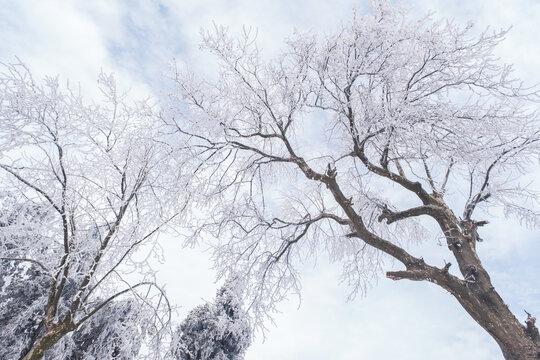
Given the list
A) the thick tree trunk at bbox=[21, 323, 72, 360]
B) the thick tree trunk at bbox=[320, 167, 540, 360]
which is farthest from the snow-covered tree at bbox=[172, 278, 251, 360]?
the thick tree trunk at bbox=[320, 167, 540, 360]

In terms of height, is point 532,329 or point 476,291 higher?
point 476,291

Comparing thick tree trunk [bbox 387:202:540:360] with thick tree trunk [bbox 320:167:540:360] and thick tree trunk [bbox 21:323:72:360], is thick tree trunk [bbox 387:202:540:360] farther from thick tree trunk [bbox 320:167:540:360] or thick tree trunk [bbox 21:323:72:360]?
thick tree trunk [bbox 21:323:72:360]

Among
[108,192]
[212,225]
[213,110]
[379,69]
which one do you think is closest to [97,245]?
[108,192]

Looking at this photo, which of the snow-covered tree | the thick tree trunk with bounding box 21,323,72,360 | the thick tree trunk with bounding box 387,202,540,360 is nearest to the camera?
the thick tree trunk with bounding box 387,202,540,360

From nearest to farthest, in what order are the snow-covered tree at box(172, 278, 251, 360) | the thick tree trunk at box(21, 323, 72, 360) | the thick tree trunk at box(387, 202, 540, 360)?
the thick tree trunk at box(387, 202, 540, 360) < the thick tree trunk at box(21, 323, 72, 360) < the snow-covered tree at box(172, 278, 251, 360)

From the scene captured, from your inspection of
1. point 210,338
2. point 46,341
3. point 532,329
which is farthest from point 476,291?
point 210,338

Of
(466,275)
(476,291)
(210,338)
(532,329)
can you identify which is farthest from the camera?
(210,338)

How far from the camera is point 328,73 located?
5676mm

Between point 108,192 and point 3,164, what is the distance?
160 centimetres

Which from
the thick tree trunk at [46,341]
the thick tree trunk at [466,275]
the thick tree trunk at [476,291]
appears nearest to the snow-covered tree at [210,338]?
the thick tree trunk at [46,341]

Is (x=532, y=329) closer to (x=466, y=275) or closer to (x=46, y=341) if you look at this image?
(x=466, y=275)

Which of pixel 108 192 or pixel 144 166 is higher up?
pixel 144 166

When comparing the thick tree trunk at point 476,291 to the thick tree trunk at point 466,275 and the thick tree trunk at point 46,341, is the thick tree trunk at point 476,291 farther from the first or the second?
the thick tree trunk at point 46,341

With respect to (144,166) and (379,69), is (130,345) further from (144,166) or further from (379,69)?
(379,69)
